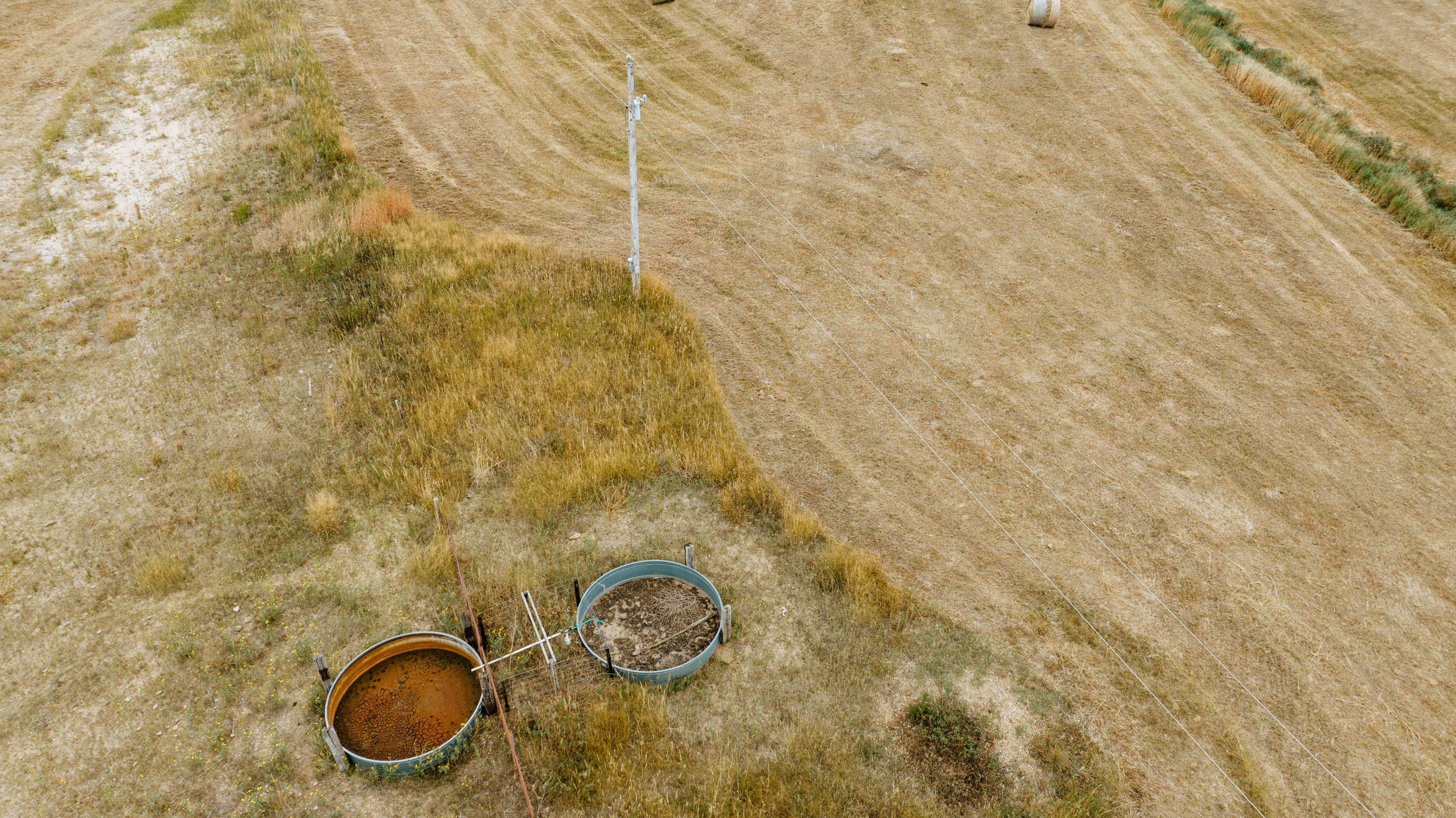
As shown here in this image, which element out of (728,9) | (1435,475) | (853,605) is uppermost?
(728,9)

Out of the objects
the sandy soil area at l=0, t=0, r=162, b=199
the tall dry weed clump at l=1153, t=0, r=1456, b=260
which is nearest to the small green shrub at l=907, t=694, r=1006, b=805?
the tall dry weed clump at l=1153, t=0, r=1456, b=260

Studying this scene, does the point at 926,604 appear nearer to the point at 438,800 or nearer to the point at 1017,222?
the point at 438,800

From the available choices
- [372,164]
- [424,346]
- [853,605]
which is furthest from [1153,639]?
[372,164]

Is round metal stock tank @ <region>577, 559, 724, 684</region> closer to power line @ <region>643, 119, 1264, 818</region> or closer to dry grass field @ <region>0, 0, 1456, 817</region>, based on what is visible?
dry grass field @ <region>0, 0, 1456, 817</region>

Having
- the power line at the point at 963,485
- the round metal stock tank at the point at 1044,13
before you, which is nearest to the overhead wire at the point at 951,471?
the power line at the point at 963,485

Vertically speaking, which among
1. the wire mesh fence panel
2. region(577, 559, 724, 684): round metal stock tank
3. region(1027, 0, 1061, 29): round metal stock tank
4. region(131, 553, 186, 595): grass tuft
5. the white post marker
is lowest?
region(131, 553, 186, 595): grass tuft

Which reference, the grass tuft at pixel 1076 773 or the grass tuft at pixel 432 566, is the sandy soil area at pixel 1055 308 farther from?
the grass tuft at pixel 432 566
